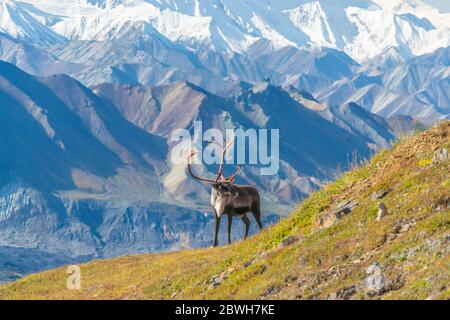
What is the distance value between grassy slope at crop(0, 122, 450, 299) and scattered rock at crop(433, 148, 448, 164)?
41 cm

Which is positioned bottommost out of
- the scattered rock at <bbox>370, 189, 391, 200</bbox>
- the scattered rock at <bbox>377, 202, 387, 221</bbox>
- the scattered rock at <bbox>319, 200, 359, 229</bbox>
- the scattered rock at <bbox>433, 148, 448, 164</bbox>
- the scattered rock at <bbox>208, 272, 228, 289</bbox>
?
the scattered rock at <bbox>208, 272, 228, 289</bbox>

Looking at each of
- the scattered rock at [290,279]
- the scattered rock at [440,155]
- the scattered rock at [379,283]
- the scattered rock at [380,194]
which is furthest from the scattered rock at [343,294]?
the scattered rock at [440,155]

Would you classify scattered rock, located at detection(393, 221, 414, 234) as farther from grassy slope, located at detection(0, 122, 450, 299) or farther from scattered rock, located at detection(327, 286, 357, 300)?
scattered rock, located at detection(327, 286, 357, 300)

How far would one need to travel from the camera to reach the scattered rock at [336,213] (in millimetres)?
33594

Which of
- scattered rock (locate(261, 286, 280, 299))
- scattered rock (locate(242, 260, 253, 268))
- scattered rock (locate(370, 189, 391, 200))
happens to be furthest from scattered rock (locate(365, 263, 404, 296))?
scattered rock (locate(370, 189, 391, 200))

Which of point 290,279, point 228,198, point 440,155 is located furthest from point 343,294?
point 228,198

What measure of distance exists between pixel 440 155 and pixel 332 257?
296 inches

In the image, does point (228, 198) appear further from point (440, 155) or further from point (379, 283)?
point (379, 283)

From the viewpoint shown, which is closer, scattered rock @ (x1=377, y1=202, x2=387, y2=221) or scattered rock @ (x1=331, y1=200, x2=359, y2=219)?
scattered rock @ (x1=377, y1=202, x2=387, y2=221)

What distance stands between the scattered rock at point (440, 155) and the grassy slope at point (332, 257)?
0.41 meters

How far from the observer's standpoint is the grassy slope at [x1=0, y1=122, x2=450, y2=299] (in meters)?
27.1

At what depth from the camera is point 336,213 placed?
111ft

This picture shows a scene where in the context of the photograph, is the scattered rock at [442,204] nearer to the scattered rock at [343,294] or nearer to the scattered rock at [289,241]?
the scattered rock at [343,294]
